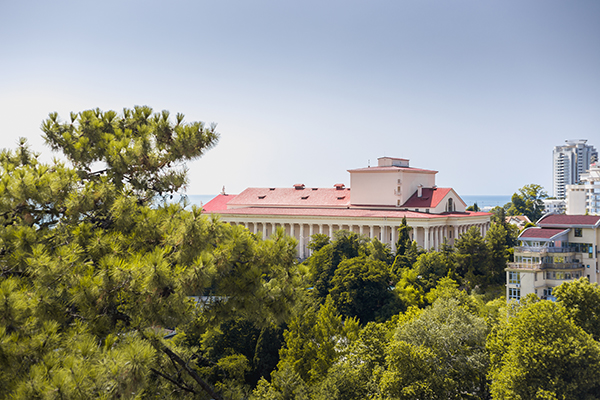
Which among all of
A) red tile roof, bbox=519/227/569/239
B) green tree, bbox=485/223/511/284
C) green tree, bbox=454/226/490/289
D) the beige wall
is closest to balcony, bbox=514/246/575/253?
red tile roof, bbox=519/227/569/239

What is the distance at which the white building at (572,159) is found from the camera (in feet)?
626

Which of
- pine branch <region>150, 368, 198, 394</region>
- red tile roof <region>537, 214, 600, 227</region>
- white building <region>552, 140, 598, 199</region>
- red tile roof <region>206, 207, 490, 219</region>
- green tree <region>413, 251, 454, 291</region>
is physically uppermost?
white building <region>552, 140, 598, 199</region>

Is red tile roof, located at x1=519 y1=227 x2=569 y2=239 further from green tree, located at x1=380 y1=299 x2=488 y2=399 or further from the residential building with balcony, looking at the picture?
green tree, located at x1=380 y1=299 x2=488 y2=399

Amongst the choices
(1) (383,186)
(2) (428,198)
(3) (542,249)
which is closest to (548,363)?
(3) (542,249)

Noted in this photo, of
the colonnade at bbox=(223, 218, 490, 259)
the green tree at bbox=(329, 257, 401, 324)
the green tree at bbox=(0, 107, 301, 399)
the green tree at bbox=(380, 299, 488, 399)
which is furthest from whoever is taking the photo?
the colonnade at bbox=(223, 218, 490, 259)

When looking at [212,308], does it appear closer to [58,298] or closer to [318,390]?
[58,298]

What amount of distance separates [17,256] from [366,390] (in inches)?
674

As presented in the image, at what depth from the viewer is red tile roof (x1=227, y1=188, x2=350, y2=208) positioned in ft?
255

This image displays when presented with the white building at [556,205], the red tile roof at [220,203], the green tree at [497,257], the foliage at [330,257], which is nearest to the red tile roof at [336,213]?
the red tile roof at [220,203]

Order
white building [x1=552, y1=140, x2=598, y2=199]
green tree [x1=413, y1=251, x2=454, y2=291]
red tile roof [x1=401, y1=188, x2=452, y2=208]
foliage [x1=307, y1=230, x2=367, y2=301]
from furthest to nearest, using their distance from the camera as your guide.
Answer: white building [x1=552, y1=140, x2=598, y2=199] → red tile roof [x1=401, y1=188, x2=452, y2=208] → foliage [x1=307, y1=230, x2=367, y2=301] → green tree [x1=413, y1=251, x2=454, y2=291]

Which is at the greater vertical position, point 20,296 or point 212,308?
point 20,296

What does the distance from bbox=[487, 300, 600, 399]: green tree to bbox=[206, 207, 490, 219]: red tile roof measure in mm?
43378

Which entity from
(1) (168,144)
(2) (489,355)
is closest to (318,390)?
(2) (489,355)

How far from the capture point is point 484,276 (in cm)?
5081
